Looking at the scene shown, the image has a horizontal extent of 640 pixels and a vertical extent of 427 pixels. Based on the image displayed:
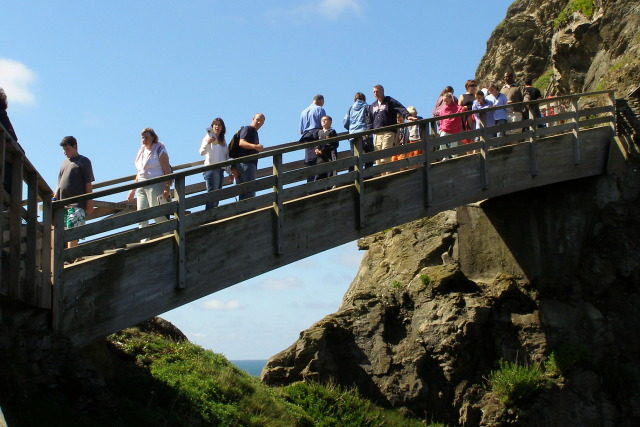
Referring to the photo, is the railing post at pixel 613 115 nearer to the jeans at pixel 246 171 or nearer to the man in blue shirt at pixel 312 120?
the man in blue shirt at pixel 312 120

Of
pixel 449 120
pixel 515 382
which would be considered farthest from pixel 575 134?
pixel 515 382

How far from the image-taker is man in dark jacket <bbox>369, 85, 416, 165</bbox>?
54.1 ft

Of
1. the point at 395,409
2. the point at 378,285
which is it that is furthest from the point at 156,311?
the point at 378,285

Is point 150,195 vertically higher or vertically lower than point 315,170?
lower

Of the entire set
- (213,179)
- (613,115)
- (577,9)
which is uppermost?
(577,9)

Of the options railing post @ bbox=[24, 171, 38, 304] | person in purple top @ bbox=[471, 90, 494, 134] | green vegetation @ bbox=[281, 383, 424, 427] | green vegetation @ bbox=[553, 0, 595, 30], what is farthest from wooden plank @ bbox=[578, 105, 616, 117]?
railing post @ bbox=[24, 171, 38, 304]

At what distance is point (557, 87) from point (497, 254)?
8186 millimetres

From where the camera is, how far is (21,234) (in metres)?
10.3

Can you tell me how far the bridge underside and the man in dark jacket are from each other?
4.01ft

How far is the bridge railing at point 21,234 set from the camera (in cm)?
980

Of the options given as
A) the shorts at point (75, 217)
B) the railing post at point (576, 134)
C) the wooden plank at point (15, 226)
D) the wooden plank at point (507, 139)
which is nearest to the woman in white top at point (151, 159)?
the shorts at point (75, 217)

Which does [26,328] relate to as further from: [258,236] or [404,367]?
[404,367]

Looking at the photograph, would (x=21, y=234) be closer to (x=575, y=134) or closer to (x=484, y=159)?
(x=484, y=159)

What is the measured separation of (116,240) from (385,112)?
22.5ft
